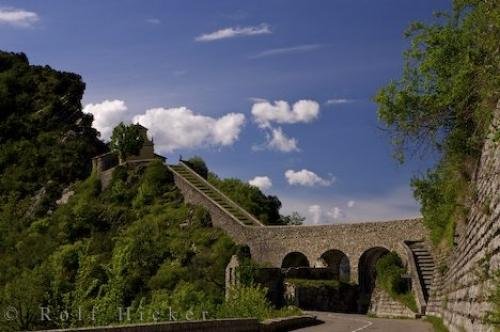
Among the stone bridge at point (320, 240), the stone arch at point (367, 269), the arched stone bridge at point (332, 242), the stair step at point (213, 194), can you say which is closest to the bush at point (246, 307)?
the stone bridge at point (320, 240)

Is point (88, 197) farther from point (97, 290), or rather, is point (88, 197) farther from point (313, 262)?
point (313, 262)

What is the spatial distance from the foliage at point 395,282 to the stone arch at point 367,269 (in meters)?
7.94

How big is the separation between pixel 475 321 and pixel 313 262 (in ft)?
133

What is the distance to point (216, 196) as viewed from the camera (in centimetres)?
6147

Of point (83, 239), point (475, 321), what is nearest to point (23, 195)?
point (83, 239)

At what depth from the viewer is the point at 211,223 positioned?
190 ft

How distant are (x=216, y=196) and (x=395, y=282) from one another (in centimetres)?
2815

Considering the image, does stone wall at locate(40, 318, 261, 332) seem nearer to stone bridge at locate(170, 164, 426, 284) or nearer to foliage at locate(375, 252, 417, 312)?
foliage at locate(375, 252, 417, 312)

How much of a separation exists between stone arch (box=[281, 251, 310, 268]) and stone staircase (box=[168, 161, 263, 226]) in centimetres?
411

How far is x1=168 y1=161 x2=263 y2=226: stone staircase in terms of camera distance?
57266mm

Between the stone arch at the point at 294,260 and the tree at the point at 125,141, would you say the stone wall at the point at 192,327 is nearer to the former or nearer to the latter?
the stone arch at the point at 294,260

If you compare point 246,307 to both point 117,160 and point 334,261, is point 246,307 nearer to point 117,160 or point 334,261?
point 334,261

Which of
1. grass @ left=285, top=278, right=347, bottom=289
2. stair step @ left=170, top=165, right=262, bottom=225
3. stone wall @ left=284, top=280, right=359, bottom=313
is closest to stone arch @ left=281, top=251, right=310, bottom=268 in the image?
stair step @ left=170, top=165, right=262, bottom=225

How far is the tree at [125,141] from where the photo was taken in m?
70.7
